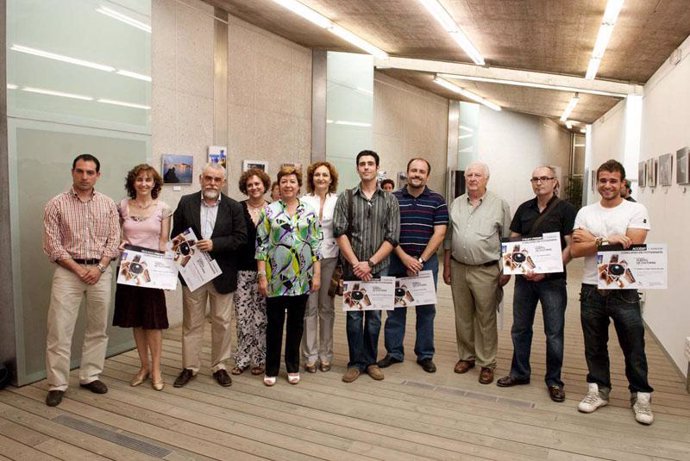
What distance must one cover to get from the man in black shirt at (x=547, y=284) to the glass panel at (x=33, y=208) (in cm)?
350

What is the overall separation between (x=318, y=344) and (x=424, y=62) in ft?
21.6

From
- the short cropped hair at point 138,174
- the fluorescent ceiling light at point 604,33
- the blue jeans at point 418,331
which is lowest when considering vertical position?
the blue jeans at point 418,331

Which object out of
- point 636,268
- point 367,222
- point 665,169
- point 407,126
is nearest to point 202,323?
point 367,222

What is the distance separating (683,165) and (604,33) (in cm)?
173

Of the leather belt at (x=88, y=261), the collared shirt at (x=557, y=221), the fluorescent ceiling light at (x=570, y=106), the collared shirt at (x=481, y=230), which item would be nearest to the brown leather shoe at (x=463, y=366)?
the collared shirt at (x=481, y=230)

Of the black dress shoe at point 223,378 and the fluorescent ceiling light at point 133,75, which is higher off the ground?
the fluorescent ceiling light at point 133,75

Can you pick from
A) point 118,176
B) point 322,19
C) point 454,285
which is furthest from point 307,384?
point 322,19

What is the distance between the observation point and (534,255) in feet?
12.5

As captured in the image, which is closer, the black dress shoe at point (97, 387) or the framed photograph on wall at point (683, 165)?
the black dress shoe at point (97, 387)

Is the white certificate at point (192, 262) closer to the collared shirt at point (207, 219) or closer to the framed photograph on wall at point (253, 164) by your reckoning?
the collared shirt at point (207, 219)

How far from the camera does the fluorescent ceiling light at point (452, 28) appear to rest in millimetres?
5691

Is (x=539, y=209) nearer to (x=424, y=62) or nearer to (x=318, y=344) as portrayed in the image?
(x=318, y=344)

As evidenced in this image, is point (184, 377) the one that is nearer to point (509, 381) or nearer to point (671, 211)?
point (509, 381)

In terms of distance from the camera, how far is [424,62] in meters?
9.71
